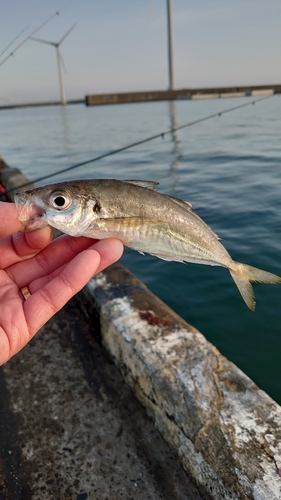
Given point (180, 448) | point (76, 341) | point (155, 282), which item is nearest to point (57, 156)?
point (155, 282)

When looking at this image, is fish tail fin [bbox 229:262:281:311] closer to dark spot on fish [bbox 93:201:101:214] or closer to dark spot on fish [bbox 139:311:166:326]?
dark spot on fish [bbox 139:311:166:326]

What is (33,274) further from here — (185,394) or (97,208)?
(185,394)

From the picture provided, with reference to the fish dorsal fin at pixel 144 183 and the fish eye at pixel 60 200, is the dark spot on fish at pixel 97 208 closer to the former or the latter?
the fish eye at pixel 60 200

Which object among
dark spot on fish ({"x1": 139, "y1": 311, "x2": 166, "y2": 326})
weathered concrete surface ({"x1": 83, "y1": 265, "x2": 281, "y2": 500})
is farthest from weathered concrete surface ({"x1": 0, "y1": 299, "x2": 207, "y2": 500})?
dark spot on fish ({"x1": 139, "y1": 311, "x2": 166, "y2": 326})

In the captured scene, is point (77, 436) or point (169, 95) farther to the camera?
point (169, 95)

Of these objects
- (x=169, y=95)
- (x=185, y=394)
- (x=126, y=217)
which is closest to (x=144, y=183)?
(x=126, y=217)

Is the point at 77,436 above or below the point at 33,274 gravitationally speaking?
below

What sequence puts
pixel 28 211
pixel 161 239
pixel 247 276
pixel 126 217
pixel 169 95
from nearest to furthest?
1. pixel 28 211
2. pixel 126 217
3. pixel 161 239
4. pixel 247 276
5. pixel 169 95
